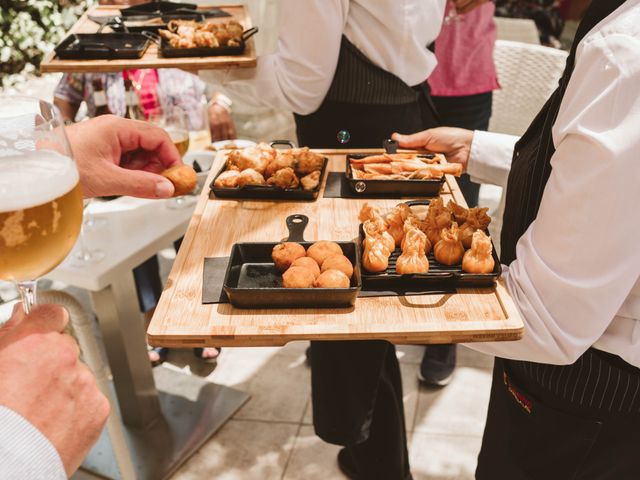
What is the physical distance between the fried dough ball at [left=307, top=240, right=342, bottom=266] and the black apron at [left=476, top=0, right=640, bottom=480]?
392 millimetres

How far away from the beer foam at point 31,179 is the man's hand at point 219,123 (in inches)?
101

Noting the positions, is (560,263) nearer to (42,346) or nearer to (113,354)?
(42,346)

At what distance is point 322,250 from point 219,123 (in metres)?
2.17

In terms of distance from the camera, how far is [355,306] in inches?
44.8

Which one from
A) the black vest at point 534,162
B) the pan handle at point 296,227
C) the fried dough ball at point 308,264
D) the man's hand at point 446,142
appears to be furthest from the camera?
the man's hand at point 446,142

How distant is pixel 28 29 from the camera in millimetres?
5023

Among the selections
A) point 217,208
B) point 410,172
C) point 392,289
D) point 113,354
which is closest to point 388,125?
point 410,172

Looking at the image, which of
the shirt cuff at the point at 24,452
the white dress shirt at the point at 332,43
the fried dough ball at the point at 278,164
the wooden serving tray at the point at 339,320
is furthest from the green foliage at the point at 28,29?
the shirt cuff at the point at 24,452

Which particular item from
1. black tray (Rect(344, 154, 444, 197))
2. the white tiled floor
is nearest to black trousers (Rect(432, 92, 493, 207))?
the white tiled floor

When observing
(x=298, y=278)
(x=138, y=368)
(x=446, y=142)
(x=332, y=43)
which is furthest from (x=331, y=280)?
(x=138, y=368)

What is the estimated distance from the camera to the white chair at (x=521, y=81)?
2924 mm

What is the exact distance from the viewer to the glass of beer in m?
0.65

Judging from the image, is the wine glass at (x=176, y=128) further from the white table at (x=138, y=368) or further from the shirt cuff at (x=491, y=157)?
the shirt cuff at (x=491, y=157)

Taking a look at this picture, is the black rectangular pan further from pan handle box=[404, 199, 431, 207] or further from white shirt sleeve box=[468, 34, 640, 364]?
pan handle box=[404, 199, 431, 207]
